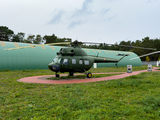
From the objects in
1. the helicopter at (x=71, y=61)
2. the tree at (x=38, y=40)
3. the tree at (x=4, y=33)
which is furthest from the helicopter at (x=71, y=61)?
the tree at (x=38, y=40)

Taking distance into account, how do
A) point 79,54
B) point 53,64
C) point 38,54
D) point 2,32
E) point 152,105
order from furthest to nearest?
point 2,32
point 38,54
point 79,54
point 53,64
point 152,105

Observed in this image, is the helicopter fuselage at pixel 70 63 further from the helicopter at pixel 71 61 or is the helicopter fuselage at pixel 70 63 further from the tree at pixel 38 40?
the tree at pixel 38 40

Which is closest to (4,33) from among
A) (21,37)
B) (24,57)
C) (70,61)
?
(21,37)

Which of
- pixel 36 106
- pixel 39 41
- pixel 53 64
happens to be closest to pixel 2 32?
pixel 39 41

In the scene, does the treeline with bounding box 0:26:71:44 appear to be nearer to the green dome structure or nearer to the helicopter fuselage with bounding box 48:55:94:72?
the green dome structure

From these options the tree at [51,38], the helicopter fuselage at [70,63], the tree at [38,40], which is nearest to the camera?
the helicopter fuselage at [70,63]

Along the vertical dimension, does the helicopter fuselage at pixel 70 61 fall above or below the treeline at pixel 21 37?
below

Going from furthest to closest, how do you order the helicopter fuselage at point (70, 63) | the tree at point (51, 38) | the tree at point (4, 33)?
the tree at point (51, 38), the tree at point (4, 33), the helicopter fuselage at point (70, 63)

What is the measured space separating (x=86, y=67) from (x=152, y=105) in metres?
10.6

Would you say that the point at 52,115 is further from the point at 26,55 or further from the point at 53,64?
the point at 26,55

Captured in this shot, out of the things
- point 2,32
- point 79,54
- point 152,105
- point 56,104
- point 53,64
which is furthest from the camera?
point 2,32

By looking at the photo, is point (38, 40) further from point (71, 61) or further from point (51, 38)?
point (71, 61)

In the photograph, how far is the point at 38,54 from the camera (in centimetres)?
2792

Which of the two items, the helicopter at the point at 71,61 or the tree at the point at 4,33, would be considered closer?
the helicopter at the point at 71,61
